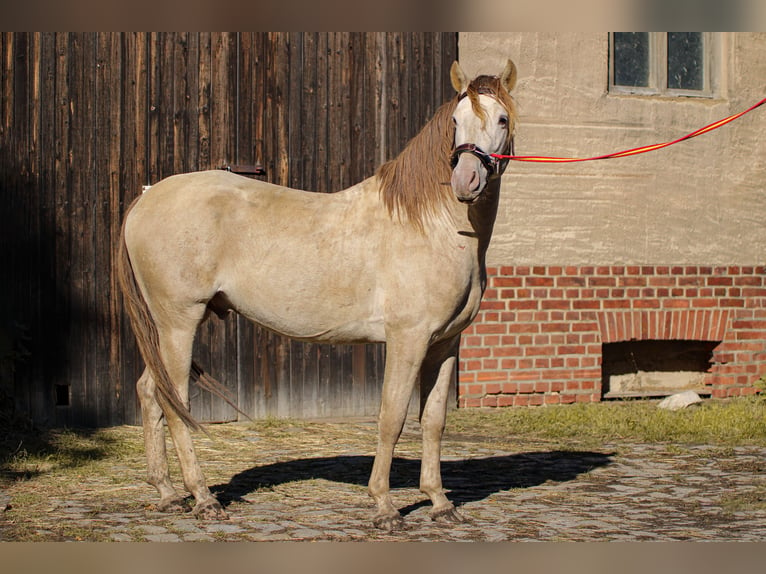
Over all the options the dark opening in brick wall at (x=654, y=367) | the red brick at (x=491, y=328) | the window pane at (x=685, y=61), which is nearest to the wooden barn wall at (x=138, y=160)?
→ the red brick at (x=491, y=328)

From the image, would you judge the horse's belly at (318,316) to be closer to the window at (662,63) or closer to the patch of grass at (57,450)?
the patch of grass at (57,450)

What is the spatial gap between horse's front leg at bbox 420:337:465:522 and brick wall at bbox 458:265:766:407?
338 cm

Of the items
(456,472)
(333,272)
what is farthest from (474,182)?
(456,472)

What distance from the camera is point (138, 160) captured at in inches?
304

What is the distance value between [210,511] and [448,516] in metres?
1.25

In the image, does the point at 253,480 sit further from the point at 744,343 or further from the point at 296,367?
the point at 744,343

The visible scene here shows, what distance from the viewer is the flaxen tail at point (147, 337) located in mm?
4828

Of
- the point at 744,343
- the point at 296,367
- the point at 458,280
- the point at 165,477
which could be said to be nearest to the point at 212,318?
the point at 296,367

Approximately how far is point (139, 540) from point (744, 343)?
693 cm

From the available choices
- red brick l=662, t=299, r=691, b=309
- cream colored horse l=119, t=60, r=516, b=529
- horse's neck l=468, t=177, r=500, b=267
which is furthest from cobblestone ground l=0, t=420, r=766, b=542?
red brick l=662, t=299, r=691, b=309

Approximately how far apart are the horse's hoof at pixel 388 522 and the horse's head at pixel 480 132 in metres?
1.64

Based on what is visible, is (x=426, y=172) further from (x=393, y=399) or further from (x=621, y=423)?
(x=621, y=423)

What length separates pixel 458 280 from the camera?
4684 mm

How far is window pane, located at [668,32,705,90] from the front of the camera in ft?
30.1
